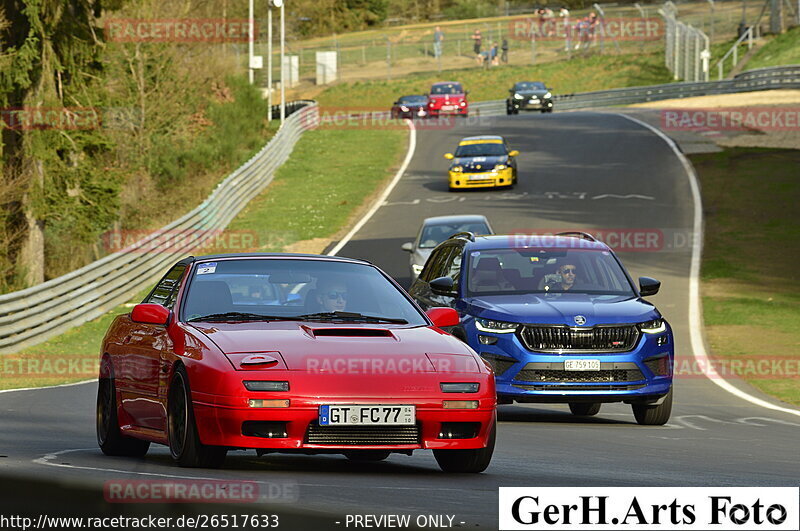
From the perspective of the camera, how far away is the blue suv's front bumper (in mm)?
13586

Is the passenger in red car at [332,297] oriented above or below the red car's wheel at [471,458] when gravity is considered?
above

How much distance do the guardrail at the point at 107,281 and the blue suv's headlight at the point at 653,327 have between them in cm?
1187

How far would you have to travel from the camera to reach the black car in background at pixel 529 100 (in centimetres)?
7081

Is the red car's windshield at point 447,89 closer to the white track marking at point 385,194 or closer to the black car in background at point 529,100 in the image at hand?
the black car in background at point 529,100

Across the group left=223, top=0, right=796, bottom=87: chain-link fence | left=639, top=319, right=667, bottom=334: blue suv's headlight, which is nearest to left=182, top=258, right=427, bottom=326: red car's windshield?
left=639, top=319, right=667, bottom=334: blue suv's headlight

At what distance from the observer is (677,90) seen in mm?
71562

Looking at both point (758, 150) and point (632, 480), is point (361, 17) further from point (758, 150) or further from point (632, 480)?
point (632, 480)

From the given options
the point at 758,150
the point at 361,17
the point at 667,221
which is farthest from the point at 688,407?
the point at 361,17

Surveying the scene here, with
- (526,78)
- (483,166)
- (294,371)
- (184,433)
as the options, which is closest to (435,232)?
(483,166)

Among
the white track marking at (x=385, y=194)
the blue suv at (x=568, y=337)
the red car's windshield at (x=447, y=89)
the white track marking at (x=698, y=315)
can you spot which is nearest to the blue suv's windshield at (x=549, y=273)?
the blue suv at (x=568, y=337)

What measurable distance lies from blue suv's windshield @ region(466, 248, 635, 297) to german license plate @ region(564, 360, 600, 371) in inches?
51.7

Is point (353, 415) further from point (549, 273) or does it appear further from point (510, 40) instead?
point (510, 40)

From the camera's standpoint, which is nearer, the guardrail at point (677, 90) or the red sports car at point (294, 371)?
the red sports car at point (294, 371)

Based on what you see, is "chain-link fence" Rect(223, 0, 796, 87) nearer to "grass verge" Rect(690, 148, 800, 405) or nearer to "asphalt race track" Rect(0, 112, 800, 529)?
"grass verge" Rect(690, 148, 800, 405)
